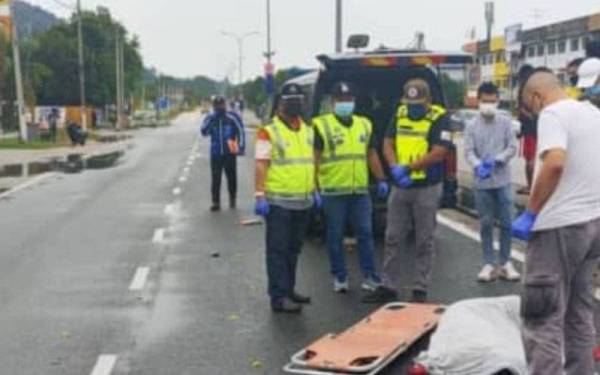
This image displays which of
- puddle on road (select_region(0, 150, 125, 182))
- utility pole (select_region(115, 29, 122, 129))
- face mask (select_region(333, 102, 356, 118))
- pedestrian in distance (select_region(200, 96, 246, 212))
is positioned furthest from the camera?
utility pole (select_region(115, 29, 122, 129))

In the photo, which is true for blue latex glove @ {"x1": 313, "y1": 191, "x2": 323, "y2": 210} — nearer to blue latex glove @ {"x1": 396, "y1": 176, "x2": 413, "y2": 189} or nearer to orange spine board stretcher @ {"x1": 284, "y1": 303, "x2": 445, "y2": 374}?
blue latex glove @ {"x1": 396, "y1": 176, "x2": 413, "y2": 189}

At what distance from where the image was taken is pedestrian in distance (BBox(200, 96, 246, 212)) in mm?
17156

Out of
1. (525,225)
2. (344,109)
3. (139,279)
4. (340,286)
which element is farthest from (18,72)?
(525,225)

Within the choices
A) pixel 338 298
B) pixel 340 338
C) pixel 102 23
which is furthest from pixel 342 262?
pixel 102 23

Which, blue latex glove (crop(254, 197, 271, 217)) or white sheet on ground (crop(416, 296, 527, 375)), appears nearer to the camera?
white sheet on ground (crop(416, 296, 527, 375))

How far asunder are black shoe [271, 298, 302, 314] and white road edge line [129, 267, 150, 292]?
1761 mm

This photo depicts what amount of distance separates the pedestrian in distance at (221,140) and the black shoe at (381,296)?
813 centimetres

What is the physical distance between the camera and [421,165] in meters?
9.14

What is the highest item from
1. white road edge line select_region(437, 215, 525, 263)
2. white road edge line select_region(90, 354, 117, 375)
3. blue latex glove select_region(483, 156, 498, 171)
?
blue latex glove select_region(483, 156, 498, 171)

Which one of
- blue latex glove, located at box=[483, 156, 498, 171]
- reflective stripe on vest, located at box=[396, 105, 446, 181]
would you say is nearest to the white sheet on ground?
reflective stripe on vest, located at box=[396, 105, 446, 181]

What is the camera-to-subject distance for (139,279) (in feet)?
35.4

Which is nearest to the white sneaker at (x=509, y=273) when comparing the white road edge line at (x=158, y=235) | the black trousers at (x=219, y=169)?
the white road edge line at (x=158, y=235)

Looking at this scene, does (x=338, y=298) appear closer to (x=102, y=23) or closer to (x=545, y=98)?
(x=545, y=98)

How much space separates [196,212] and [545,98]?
11725 mm
